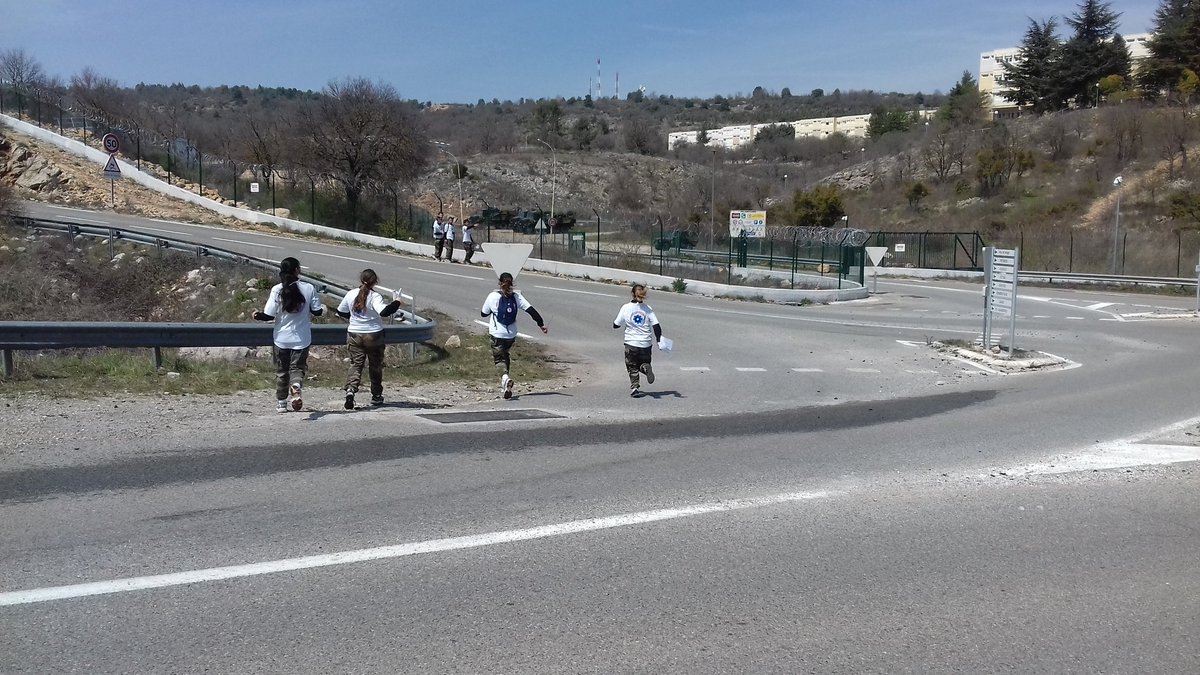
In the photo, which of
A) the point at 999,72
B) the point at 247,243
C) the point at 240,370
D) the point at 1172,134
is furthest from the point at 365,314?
the point at 999,72

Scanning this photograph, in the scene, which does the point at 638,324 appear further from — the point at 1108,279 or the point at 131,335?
the point at 1108,279

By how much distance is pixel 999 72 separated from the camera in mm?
120812

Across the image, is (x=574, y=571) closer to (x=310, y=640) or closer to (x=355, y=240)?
(x=310, y=640)

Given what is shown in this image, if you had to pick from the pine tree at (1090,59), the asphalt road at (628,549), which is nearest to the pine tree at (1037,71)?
the pine tree at (1090,59)

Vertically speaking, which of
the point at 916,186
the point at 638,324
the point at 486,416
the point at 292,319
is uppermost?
the point at 916,186

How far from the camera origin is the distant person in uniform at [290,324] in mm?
11203

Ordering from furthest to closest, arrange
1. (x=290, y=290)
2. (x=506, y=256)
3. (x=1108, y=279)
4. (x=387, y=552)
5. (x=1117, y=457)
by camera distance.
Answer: (x=1108, y=279)
(x=506, y=256)
(x=290, y=290)
(x=1117, y=457)
(x=387, y=552)

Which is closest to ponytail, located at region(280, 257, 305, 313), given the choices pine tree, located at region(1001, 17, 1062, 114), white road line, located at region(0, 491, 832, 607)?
white road line, located at region(0, 491, 832, 607)

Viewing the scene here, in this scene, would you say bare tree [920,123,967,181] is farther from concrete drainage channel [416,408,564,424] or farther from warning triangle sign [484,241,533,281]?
concrete drainage channel [416,408,564,424]

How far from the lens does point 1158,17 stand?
311 feet

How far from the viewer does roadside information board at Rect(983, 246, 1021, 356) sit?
63.5 feet

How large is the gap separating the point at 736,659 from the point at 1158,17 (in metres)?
110

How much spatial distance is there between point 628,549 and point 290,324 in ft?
20.9

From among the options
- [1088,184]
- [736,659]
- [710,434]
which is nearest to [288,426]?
[710,434]
